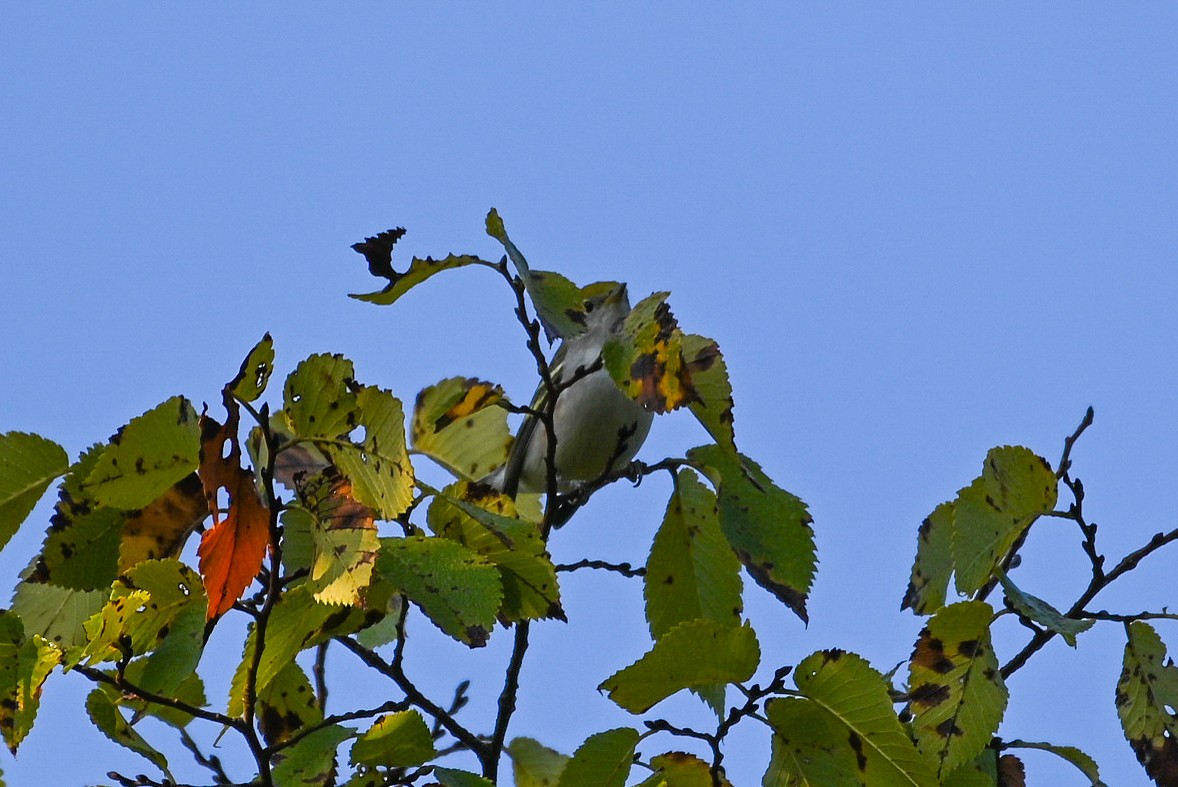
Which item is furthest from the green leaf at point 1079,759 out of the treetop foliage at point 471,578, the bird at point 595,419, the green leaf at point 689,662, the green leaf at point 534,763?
the bird at point 595,419

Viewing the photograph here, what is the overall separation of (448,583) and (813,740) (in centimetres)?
59

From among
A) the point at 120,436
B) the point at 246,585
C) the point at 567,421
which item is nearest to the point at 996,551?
the point at 246,585

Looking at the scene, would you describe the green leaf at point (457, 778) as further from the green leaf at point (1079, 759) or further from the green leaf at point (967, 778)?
the green leaf at point (1079, 759)

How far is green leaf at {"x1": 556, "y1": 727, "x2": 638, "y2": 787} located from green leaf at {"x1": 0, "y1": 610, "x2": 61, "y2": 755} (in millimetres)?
767

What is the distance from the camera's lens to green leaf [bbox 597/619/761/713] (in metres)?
1.80

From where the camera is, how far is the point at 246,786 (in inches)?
82.6

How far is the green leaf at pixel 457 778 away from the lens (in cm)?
191

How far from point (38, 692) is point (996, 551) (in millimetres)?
1511

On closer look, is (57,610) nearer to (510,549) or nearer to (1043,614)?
(510,549)

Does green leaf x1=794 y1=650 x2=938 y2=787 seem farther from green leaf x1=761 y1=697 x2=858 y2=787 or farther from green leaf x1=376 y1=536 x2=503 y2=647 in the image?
green leaf x1=376 y1=536 x2=503 y2=647

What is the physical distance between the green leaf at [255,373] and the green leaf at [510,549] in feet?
1.25

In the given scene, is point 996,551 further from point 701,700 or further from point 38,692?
point 38,692

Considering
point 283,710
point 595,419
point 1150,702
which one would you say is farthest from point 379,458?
point 595,419

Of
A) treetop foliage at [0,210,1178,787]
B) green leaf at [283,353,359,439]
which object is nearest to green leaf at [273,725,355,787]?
treetop foliage at [0,210,1178,787]
